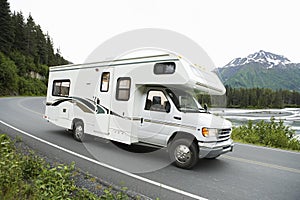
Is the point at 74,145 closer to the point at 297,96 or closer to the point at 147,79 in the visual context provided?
the point at 147,79

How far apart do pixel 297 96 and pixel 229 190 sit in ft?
220

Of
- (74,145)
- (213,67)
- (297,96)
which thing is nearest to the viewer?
(213,67)

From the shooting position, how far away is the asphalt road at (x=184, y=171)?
14.9 feet

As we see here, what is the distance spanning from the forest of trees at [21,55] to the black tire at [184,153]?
44.8 meters

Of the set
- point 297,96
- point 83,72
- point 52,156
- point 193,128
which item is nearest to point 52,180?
point 52,156

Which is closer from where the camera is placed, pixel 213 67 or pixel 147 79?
pixel 147 79

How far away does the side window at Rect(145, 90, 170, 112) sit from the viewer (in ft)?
20.3

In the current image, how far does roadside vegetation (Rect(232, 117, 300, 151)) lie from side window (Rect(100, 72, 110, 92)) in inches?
302

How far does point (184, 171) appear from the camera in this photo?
5.61 metres

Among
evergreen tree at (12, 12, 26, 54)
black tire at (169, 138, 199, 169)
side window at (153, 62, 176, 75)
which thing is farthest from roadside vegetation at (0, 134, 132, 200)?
evergreen tree at (12, 12, 26, 54)

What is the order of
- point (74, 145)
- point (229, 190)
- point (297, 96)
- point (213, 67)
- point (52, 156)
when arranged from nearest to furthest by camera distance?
1. point (229, 190)
2. point (52, 156)
3. point (213, 67)
4. point (74, 145)
5. point (297, 96)

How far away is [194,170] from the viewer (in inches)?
226

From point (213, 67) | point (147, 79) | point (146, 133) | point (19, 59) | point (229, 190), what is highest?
point (19, 59)

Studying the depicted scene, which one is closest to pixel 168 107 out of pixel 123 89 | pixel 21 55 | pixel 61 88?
pixel 123 89
